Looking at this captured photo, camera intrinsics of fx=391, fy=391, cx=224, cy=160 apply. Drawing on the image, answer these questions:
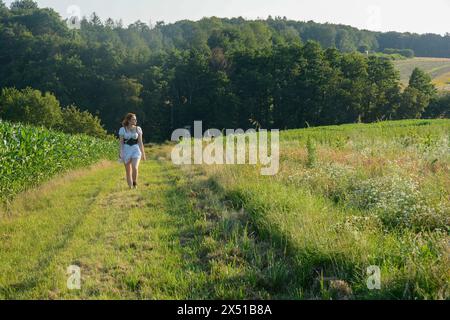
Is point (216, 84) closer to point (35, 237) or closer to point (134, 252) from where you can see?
point (35, 237)

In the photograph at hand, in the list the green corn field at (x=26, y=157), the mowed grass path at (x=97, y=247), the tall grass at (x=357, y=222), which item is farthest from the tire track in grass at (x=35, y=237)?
the tall grass at (x=357, y=222)

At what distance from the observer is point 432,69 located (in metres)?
104

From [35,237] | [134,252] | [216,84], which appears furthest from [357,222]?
[216,84]

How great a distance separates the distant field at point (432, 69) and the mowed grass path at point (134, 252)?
83.7 m

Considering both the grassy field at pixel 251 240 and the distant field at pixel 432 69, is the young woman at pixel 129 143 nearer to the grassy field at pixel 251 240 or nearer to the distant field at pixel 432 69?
the grassy field at pixel 251 240

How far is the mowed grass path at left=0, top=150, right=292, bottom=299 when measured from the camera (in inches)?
163

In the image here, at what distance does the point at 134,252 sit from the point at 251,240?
1.64m

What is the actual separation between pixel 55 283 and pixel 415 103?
65.7m

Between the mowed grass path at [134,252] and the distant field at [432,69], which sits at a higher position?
the distant field at [432,69]

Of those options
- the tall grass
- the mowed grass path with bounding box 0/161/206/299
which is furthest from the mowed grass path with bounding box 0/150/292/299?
the tall grass

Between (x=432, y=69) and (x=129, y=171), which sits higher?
(x=432, y=69)

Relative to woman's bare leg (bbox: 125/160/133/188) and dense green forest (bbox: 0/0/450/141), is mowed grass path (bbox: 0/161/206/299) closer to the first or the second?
woman's bare leg (bbox: 125/160/133/188)

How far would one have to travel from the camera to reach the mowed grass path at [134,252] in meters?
4.15
